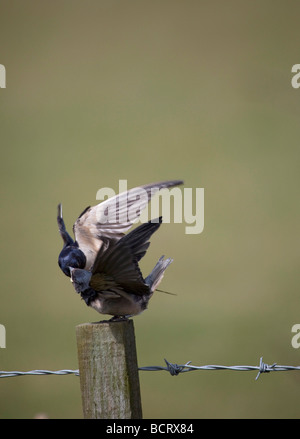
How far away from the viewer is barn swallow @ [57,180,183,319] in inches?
86.0

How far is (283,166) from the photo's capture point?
446 inches

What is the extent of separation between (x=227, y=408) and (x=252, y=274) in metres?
3.27

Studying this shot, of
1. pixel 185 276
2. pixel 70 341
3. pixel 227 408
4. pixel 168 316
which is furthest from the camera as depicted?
pixel 185 276

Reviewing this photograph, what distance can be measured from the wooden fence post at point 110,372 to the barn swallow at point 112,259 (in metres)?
0.20

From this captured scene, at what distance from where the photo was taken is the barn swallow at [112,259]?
219cm

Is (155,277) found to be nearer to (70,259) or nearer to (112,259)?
(70,259)

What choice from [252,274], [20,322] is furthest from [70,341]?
[252,274]

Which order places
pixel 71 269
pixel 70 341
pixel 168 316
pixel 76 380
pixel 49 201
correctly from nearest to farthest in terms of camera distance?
pixel 71 269, pixel 76 380, pixel 70 341, pixel 168 316, pixel 49 201
